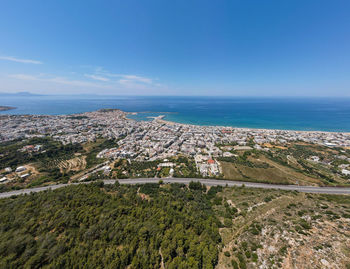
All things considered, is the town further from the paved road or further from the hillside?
the hillside

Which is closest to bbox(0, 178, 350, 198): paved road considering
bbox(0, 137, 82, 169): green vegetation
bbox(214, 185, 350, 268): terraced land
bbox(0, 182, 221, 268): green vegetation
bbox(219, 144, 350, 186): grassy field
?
bbox(219, 144, 350, 186): grassy field

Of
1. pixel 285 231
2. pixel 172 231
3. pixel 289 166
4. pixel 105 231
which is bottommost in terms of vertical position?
pixel 289 166

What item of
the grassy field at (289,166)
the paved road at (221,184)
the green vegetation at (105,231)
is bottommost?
the paved road at (221,184)

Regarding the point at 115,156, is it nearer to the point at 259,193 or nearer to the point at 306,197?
the point at 259,193

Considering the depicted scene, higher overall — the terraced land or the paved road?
the terraced land

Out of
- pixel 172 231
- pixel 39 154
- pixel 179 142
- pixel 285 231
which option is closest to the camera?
pixel 285 231

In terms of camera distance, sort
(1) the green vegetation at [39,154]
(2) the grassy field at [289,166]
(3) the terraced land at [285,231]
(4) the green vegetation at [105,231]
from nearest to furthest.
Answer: (3) the terraced land at [285,231], (4) the green vegetation at [105,231], (2) the grassy field at [289,166], (1) the green vegetation at [39,154]

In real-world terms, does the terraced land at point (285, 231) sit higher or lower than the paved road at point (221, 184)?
higher

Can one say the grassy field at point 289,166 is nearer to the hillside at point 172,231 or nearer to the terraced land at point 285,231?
the terraced land at point 285,231

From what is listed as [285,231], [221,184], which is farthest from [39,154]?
[285,231]

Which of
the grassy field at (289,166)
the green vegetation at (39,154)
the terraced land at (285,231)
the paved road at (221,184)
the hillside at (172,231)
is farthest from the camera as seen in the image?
the green vegetation at (39,154)

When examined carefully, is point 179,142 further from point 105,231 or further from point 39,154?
point 39,154

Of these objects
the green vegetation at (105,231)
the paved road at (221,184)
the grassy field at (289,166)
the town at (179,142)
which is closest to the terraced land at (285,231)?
the green vegetation at (105,231)

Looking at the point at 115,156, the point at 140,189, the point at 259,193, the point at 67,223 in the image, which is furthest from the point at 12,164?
the point at 259,193
